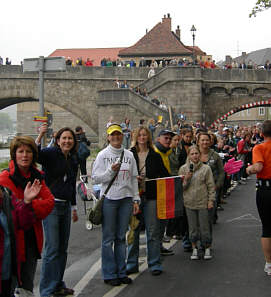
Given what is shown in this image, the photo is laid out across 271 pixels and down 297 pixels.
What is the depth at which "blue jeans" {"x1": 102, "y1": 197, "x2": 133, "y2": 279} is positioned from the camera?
19.3 ft

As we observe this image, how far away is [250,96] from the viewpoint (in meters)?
35.9

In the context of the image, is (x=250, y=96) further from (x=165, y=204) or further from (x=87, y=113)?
(x=165, y=204)

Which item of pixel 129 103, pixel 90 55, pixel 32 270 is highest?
pixel 90 55

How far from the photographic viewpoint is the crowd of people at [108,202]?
4125mm

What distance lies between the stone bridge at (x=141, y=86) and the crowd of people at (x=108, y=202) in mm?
21910

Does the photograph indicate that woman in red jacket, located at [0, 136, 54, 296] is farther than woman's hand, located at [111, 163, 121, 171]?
No

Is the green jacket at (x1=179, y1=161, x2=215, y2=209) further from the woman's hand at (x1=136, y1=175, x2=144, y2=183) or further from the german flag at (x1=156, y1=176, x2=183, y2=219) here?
the woman's hand at (x1=136, y1=175, x2=144, y2=183)

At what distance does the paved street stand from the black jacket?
96cm

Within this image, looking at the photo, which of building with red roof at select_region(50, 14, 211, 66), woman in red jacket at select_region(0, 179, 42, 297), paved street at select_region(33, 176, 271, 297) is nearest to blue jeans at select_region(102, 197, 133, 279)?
paved street at select_region(33, 176, 271, 297)

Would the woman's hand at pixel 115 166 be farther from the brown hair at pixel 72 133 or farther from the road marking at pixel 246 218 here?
the road marking at pixel 246 218

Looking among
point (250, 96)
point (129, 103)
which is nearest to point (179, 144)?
point (129, 103)

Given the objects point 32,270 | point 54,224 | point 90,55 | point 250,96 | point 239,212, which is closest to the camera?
point 32,270

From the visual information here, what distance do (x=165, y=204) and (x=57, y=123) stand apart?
58.1m

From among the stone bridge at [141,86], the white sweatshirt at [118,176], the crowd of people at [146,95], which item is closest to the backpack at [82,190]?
the white sweatshirt at [118,176]
